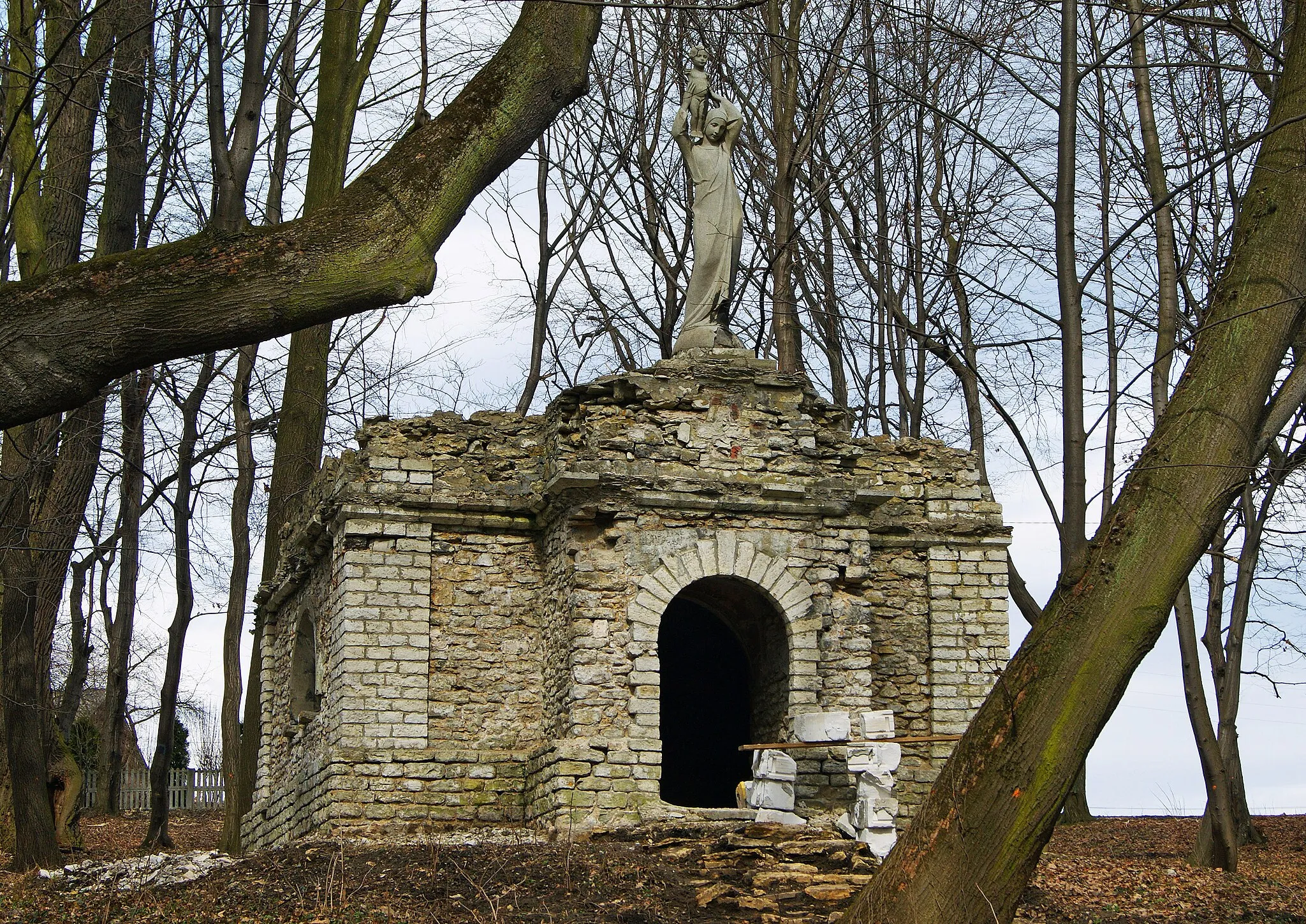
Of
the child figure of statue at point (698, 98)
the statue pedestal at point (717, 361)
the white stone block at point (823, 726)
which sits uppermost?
the child figure of statue at point (698, 98)

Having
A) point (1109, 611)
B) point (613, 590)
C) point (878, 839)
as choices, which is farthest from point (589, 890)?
point (1109, 611)

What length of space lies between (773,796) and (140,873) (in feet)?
15.4

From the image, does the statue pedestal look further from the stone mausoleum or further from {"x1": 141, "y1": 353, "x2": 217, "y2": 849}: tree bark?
{"x1": 141, "y1": 353, "x2": 217, "y2": 849}: tree bark

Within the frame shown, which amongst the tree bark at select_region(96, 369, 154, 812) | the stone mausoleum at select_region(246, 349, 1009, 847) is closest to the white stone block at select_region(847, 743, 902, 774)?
the stone mausoleum at select_region(246, 349, 1009, 847)

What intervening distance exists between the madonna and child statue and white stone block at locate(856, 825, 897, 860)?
465 centimetres

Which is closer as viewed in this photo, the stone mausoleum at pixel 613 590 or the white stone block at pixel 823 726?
the white stone block at pixel 823 726

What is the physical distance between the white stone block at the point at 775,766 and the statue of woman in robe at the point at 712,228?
382cm

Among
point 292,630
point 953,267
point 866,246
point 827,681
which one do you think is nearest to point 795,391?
point 827,681

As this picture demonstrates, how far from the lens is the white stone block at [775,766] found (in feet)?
36.7

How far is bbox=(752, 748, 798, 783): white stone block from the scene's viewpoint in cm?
1118

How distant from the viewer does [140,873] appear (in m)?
11.3

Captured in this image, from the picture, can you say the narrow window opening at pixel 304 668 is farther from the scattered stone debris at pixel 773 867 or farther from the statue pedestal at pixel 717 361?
the scattered stone debris at pixel 773 867

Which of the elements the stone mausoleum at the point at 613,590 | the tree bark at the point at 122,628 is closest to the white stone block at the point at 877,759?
the stone mausoleum at the point at 613,590

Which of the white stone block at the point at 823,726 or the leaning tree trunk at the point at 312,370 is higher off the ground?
the leaning tree trunk at the point at 312,370
